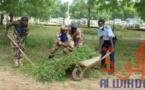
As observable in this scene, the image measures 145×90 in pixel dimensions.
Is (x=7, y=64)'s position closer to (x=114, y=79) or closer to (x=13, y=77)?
Result: (x=13, y=77)

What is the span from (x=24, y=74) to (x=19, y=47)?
3.98 ft

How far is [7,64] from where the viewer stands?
821cm

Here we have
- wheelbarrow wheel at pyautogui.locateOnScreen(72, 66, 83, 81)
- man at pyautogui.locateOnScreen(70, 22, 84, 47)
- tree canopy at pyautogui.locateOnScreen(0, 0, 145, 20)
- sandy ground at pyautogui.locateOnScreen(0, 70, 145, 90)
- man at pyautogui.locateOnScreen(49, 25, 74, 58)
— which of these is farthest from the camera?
tree canopy at pyautogui.locateOnScreen(0, 0, 145, 20)

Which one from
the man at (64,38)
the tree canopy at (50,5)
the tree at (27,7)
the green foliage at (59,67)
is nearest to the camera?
the green foliage at (59,67)

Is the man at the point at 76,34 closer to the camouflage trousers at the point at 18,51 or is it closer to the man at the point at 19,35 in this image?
the man at the point at 19,35

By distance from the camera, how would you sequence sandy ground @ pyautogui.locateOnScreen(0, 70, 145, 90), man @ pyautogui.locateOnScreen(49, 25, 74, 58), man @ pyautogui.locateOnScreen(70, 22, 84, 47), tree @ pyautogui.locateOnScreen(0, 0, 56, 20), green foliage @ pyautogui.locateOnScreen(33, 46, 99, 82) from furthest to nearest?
tree @ pyautogui.locateOnScreen(0, 0, 56, 20) → man @ pyautogui.locateOnScreen(70, 22, 84, 47) → man @ pyautogui.locateOnScreen(49, 25, 74, 58) → green foliage @ pyautogui.locateOnScreen(33, 46, 99, 82) → sandy ground @ pyautogui.locateOnScreen(0, 70, 145, 90)

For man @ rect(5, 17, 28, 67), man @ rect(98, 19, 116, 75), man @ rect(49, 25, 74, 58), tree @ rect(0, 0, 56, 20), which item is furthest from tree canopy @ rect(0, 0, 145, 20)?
man @ rect(49, 25, 74, 58)

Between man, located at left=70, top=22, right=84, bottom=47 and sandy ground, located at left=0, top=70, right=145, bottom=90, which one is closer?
sandy ground, located at left=0, top=70, right=145, bottom=90

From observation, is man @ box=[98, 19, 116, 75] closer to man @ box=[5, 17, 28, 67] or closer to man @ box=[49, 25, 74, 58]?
man @ box=[49, 25, 74, 58]

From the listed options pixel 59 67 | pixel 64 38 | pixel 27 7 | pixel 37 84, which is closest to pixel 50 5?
pixel 27 7

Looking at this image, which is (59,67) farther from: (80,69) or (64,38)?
(64,38)

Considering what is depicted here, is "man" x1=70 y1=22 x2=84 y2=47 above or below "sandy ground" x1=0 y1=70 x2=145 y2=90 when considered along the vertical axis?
above

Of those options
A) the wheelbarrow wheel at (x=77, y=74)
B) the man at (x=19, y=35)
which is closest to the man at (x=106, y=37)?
the wheelbarrow wheel at (x=77, y=74)

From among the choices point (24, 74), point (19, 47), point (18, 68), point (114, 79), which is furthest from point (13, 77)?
point (114, 79)
